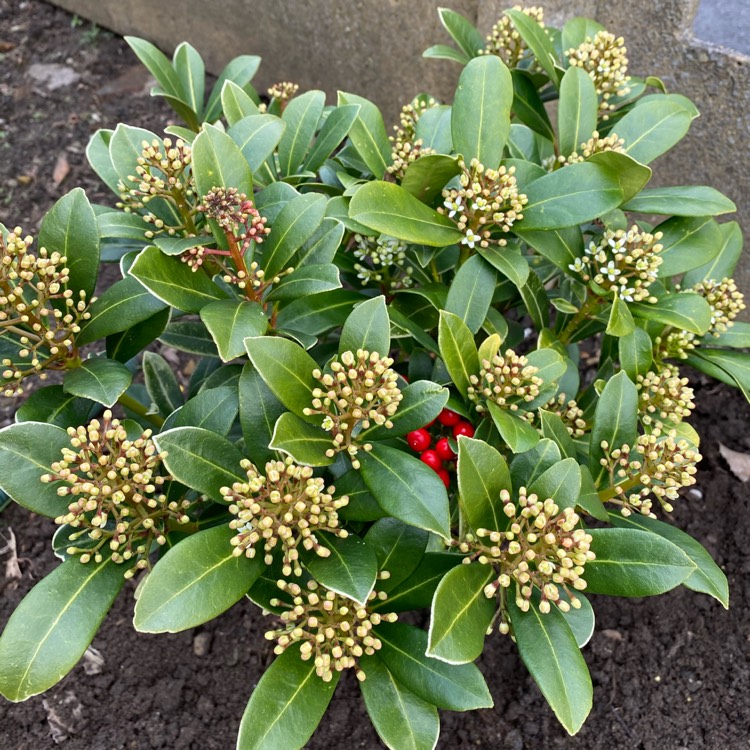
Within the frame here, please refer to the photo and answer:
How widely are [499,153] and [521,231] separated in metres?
0.21

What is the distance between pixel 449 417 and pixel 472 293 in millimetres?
323

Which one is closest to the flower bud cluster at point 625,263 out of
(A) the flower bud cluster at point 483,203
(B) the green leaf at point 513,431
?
(A) the flower bud cluster at point 483,203

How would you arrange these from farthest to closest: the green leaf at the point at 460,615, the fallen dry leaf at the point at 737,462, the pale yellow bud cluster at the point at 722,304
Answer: the fallen dry leaf at the point at 737,462, the pale yellow bud cluster at the point at 722,304, the green leaf at the point at 460,615

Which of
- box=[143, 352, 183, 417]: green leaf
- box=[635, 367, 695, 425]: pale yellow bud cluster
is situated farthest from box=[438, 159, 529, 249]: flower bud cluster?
box=[143, 352, 183, 417]: green leaf

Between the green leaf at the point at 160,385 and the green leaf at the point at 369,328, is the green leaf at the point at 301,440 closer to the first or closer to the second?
the green leaf at the point at 369,328

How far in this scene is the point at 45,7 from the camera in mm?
5480

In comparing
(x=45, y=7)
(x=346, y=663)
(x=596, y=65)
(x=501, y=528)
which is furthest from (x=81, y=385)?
(x=45, y=7)

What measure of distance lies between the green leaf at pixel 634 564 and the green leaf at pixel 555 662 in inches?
4.8

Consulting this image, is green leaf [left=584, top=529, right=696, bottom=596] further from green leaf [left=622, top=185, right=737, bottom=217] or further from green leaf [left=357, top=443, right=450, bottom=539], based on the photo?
green leaf [left=622, top=185, right=737, bottom=217]

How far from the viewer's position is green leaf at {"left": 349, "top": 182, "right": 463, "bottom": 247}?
5.30 ft

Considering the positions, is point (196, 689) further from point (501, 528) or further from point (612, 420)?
point (612, 420)

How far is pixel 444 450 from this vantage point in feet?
5.67

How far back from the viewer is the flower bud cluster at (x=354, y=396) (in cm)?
144

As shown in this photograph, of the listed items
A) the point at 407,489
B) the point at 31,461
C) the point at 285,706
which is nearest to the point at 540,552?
the point at 407,489
